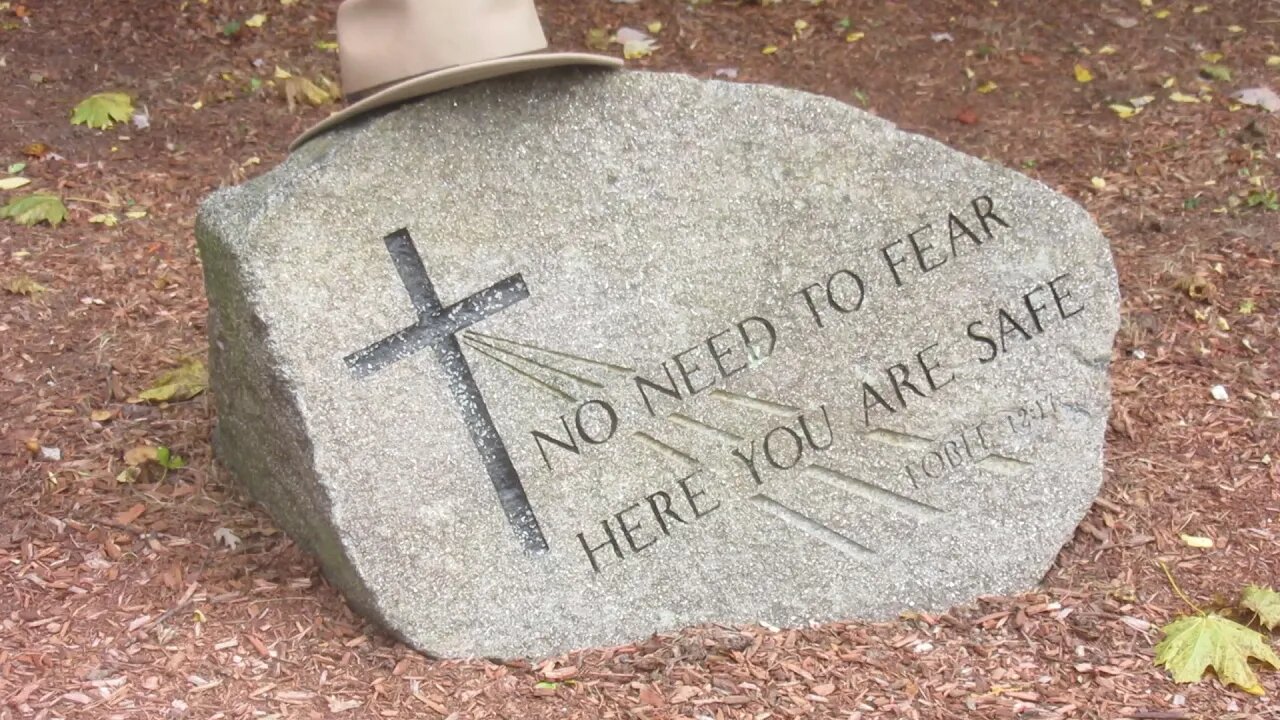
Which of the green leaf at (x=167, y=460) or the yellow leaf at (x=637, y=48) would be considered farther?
the yellow leaf at (x=637, y=48)

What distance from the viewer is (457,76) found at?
120 inches

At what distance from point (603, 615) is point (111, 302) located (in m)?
2.18

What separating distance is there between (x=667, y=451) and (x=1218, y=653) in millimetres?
1351

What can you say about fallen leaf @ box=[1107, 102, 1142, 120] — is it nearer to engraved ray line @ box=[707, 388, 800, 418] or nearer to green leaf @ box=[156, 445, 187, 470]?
engraved ray line @ box=[707, 388, 800, 418]

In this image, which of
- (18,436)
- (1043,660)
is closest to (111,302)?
(18,436)

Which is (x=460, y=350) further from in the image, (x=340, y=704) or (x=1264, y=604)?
(x=1264, y=604)

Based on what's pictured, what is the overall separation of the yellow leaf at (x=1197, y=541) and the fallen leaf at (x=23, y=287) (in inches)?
140

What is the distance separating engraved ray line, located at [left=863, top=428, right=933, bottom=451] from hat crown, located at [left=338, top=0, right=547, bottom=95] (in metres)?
1.27

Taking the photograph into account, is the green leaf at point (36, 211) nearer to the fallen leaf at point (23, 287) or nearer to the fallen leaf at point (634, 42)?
the fallen leaf at point (23, 287)

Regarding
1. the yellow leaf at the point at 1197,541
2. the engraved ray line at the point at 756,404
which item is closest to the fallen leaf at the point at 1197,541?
the yellow leaf at the point at 1197,541

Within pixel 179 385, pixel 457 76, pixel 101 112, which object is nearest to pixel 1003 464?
pixel 457 76

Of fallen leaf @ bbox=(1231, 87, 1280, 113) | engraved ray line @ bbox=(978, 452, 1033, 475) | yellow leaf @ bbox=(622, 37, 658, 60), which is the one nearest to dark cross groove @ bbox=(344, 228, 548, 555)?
engraved ray line @ bbox=(978, 452, 1033, 475)

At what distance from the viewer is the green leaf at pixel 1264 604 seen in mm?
3268

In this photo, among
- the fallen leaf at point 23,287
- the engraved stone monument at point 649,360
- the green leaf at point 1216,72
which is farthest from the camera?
the green leaf at point 1216,72
